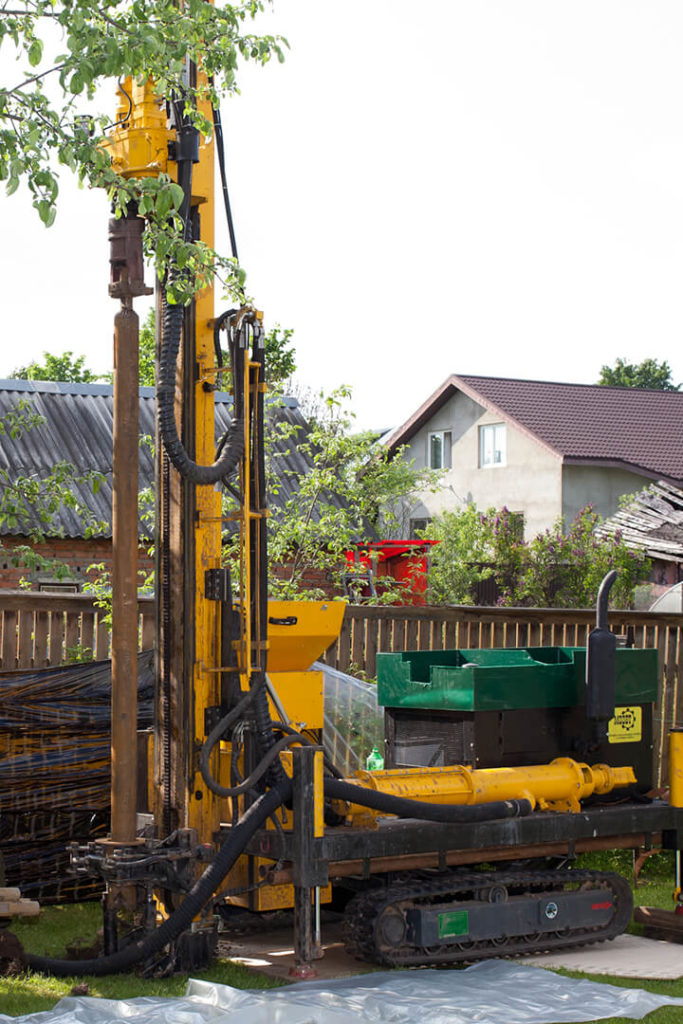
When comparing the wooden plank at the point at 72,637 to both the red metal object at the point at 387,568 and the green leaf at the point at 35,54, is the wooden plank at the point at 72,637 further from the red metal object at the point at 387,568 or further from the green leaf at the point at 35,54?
the green leaf at the point at 35,54

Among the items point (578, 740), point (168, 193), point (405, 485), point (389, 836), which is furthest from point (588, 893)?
point (405, 485)

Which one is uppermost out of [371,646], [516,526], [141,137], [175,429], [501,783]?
[141,137]

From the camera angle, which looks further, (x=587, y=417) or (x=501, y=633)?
(x=587, y=417)

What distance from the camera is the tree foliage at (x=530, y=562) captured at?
28828 mm

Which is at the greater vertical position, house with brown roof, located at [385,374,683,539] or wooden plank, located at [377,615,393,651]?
house with brown roof, located at [385,374,683,539]

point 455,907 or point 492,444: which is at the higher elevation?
point 492,444

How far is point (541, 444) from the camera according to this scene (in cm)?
3603

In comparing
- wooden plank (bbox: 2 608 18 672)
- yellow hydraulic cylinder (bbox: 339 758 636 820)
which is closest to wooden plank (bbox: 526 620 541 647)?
yellow hydraulic cylinder (bbox: 339 758 636 820)

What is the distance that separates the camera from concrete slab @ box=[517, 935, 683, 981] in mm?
7785

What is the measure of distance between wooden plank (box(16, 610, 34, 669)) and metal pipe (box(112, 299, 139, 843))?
2.74m

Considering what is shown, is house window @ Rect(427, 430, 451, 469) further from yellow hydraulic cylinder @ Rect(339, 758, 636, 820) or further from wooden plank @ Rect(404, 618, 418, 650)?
yellow hydraulic cylinder @ Rect(339, 758, 636, 820)

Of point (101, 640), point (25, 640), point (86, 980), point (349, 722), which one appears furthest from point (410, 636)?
point (86, 980)

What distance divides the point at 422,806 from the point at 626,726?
1.94 metres

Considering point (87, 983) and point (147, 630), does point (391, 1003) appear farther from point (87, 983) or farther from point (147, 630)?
point (147, 630)
